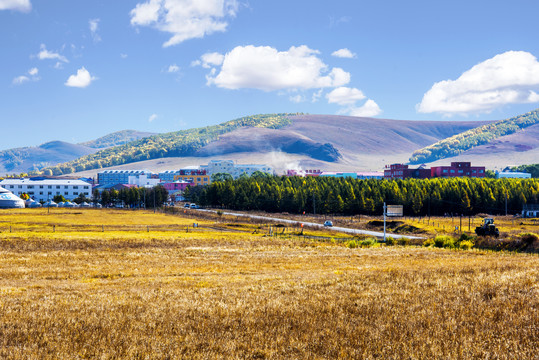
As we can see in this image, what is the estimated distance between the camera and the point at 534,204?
160m

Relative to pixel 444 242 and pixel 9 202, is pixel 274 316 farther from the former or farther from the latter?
pixel 9 202

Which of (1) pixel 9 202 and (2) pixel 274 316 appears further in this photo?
(1) pixel 9 202

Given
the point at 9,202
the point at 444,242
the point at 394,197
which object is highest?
the point at 394,197

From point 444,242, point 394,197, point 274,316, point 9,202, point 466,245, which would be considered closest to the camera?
→ point 274,316

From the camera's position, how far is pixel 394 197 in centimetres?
16200

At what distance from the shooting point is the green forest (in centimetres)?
16062

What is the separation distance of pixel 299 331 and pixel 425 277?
14.2 meters

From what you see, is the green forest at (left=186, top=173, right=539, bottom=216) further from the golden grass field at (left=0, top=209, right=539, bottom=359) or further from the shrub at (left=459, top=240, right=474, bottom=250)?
the golden grass field at (left=0, top=209, right=539, bottom=359)

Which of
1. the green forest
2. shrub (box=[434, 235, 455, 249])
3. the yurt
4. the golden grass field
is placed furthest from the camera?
the yurt

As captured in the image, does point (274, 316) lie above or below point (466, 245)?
above

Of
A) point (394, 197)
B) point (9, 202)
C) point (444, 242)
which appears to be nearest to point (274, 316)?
point (444, 242)

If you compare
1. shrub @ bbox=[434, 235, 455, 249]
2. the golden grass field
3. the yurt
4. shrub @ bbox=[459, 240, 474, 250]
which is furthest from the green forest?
the golden grass field

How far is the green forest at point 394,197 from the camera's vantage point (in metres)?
161

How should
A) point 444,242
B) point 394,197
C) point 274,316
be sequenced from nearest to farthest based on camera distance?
point 274,316, point 444,242, point 394,197
